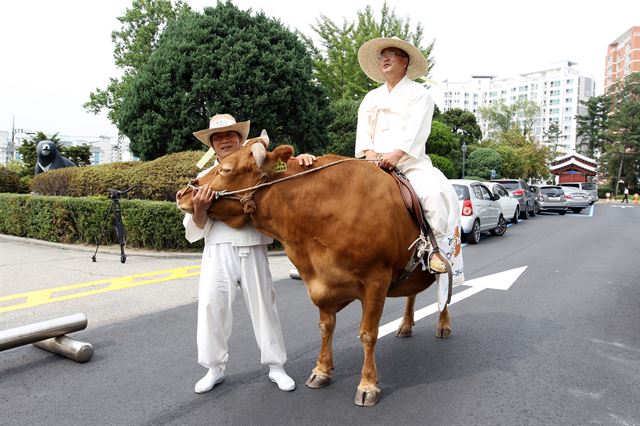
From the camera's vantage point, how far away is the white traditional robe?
3525 mm

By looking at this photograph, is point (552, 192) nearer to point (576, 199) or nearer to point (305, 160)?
point (576, 199)

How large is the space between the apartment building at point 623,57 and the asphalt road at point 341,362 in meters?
103

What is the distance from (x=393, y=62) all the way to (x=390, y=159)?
2.80 feet

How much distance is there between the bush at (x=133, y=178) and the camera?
1046 centimetres

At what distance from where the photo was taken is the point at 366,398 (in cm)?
319

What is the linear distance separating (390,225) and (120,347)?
298 cm

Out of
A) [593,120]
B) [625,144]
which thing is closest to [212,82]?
[625,144]

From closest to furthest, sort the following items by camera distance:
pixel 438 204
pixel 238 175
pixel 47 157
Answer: pixel 238 175 < pixel 438 204 < pixel 47 157

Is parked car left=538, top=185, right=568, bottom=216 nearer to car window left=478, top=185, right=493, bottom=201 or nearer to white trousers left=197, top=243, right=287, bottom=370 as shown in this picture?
car window left=478, top=185, right=493, bottom=201

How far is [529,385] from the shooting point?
3533mm

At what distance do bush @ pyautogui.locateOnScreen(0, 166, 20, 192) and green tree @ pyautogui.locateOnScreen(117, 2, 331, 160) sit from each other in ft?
15.6

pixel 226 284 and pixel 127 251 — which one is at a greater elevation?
pixel 226 284

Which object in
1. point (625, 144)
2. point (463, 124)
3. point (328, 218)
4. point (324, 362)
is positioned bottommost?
point (324, 362)

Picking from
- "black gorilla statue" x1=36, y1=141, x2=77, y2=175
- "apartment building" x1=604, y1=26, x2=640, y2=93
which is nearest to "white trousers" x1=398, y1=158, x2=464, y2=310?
"black gorilla statue" x1=36, y1=141, x2=77, y2=175
